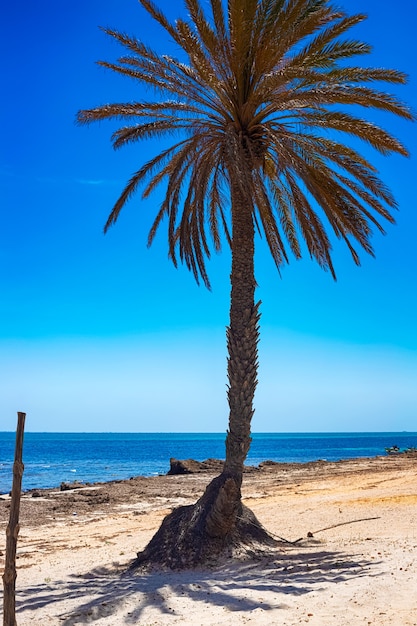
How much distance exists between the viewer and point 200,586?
9.70m

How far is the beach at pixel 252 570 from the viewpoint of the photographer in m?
8.20

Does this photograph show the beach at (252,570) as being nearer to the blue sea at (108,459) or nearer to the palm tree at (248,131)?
the palm tree at (248,131)

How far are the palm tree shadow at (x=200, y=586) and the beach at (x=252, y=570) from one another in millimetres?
17

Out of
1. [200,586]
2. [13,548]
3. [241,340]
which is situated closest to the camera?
[13,548]

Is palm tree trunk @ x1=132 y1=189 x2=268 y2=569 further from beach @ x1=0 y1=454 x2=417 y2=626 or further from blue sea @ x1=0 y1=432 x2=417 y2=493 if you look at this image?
blue sea @ x1=0 y1=432 x2=417 y2=493

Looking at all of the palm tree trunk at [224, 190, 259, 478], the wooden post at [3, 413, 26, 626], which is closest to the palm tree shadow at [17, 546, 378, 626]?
the palm tree trunk at [224, 190, 259, 478]

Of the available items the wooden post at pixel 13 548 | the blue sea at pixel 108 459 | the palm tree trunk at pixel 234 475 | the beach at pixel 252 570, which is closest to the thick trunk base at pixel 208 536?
the palm tree trunk at pixel 234 475

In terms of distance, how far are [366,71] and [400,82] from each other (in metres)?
0.74

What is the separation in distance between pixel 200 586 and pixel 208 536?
1897 mm

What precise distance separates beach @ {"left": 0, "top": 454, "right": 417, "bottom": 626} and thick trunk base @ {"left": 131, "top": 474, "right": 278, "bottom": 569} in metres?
0.32

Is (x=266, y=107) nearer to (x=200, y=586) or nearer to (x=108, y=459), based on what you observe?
(x=200, y=586)

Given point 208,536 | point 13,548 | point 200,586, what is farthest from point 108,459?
point 13,548

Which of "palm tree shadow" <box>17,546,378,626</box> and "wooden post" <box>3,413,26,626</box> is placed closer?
"wooden post" <box>3,413,26,626</box>

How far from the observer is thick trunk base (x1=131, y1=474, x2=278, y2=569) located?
445 inches
